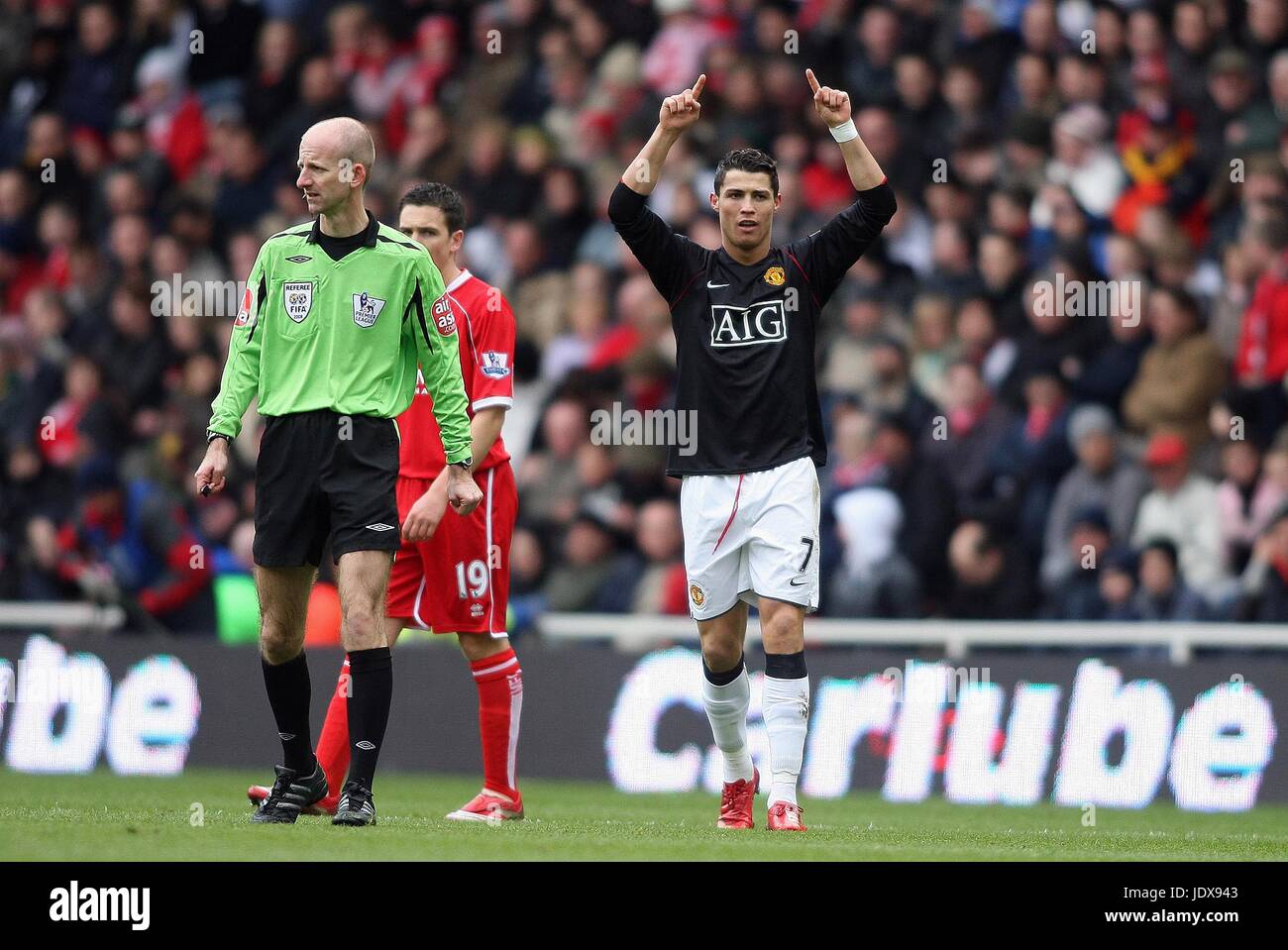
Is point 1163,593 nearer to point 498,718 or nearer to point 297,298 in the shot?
point 498,718

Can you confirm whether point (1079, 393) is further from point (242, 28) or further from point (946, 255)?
point (242, 28)

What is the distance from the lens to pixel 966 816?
32.4 feet

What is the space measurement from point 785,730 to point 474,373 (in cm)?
194

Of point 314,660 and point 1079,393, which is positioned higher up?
point 1079,393

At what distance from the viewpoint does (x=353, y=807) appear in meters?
7.12

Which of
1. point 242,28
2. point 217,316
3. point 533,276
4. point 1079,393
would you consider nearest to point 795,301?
point 1079,393

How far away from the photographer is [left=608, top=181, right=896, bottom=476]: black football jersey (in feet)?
25.9

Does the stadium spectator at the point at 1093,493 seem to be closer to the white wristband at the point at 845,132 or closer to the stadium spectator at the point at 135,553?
the white wristband at the point at 845,132

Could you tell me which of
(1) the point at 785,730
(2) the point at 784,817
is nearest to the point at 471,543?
(1) the point at 785,730

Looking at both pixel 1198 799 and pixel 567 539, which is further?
pixel 567 539

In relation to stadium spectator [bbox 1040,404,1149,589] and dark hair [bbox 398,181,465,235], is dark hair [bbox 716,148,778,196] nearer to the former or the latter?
dark hair [bbox 398,181,465,235]

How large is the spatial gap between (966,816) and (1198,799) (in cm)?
167

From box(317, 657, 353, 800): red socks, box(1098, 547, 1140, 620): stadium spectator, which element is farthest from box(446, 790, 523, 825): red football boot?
box(1098, 547, 1140, 620): stadium spectator
